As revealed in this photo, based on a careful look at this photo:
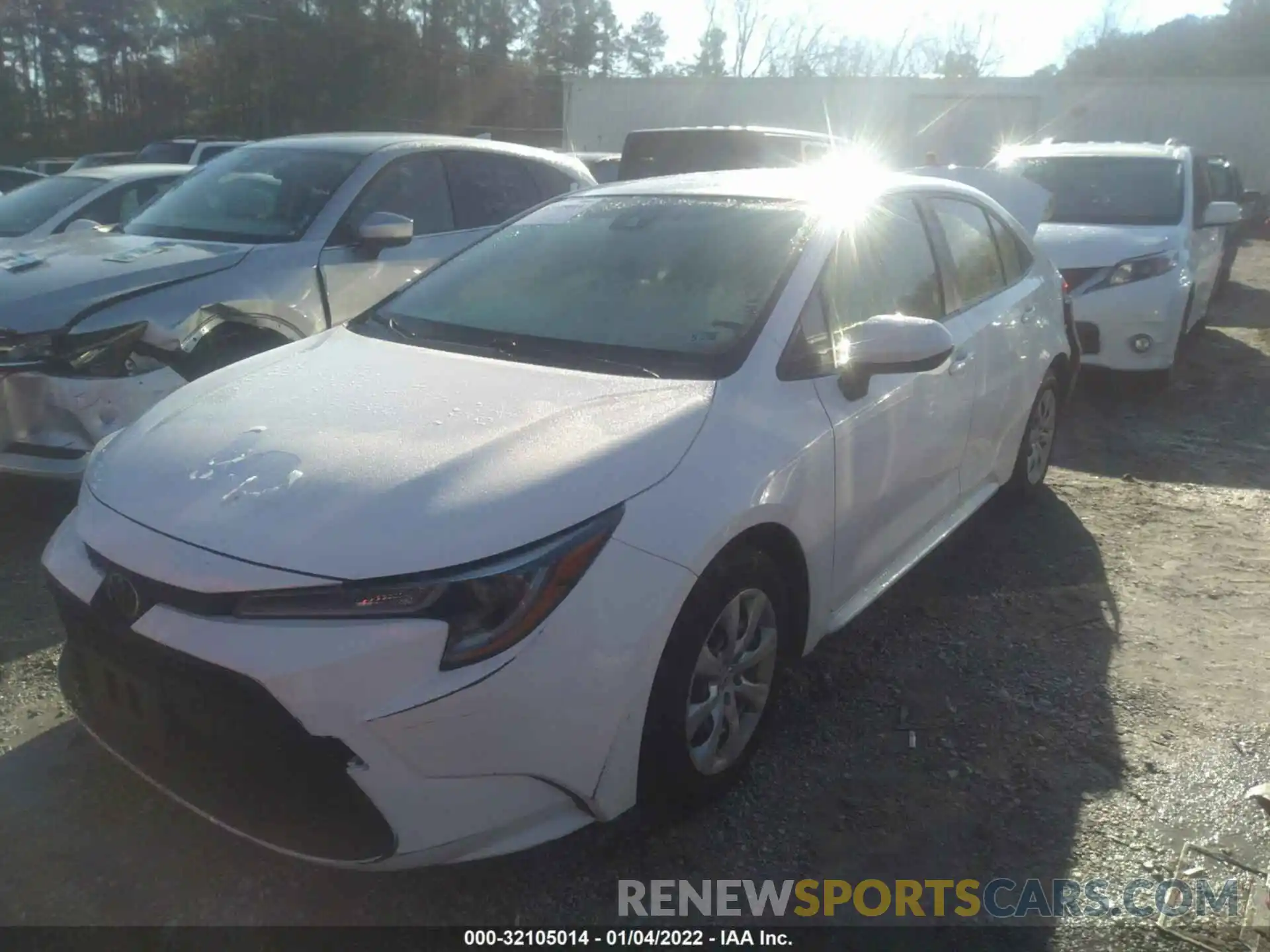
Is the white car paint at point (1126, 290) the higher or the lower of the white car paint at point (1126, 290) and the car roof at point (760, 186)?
the lower

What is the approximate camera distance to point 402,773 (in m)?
2.17

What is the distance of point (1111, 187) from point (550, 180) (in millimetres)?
4519

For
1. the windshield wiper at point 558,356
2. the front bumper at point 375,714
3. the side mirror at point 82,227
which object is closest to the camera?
the front bumper at point 375,714

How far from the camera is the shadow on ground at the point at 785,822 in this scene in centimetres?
258

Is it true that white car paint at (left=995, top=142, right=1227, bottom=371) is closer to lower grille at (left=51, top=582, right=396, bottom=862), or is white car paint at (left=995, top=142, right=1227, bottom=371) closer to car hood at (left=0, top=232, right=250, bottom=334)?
car hood at (left=0, top=232, right=250, bottom=334)

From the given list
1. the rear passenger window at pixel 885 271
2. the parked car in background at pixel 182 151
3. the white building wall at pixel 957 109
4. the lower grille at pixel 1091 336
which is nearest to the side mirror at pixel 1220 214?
the lower grille at pixel 1091 336

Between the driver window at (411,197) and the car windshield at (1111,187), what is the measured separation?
4.70 metres

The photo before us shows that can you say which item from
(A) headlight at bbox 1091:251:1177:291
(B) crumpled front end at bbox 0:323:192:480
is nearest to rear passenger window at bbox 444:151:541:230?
(B) crumpled front end at bbox 0:323:192:480

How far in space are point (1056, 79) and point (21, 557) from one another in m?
23.0

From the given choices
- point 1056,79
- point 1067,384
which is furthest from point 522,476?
point 1056,79

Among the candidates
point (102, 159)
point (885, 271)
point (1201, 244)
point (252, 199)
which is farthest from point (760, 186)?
point (102, 159)

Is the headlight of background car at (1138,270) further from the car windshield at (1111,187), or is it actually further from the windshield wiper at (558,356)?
the windshield wiper at (558,356)

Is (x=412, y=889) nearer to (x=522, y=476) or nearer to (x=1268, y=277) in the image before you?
(x=522, y=476)

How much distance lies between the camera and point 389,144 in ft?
19.7
